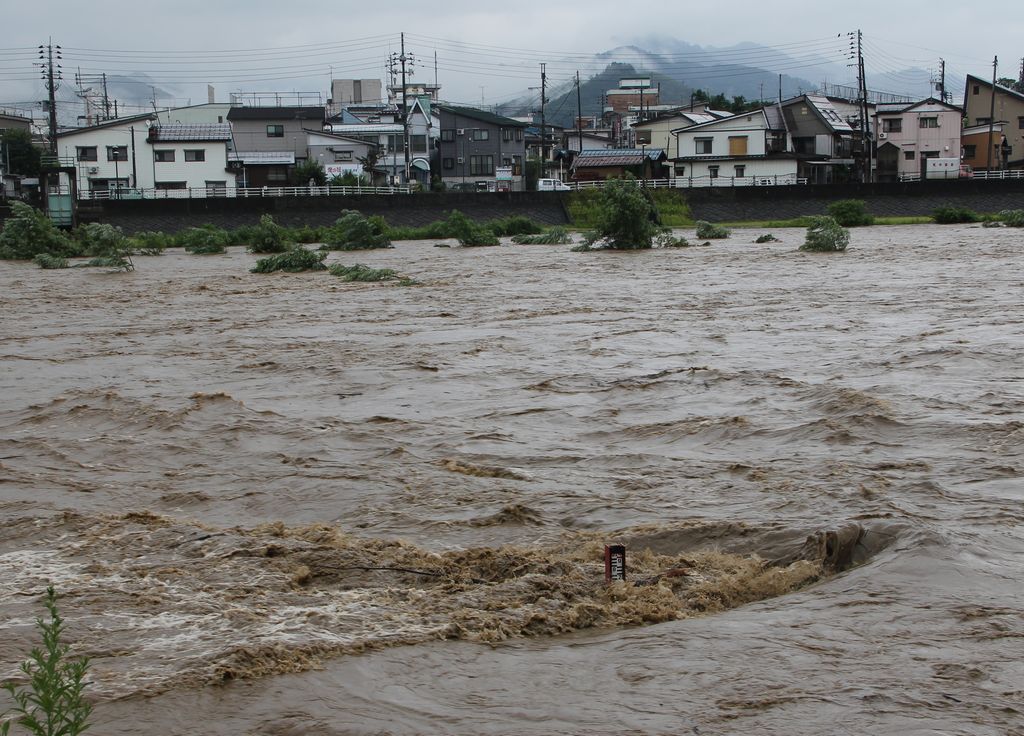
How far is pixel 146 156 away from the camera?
61.1m

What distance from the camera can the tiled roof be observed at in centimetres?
6053

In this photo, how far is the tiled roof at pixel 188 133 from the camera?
60.5 meters

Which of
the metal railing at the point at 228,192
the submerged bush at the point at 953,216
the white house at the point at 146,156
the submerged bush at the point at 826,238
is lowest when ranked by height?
the submerged bush at the point at 826,238

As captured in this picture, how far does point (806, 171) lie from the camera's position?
63.8 m

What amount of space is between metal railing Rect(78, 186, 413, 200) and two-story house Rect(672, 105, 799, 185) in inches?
656

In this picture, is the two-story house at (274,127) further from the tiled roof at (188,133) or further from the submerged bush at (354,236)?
the submerged bush at (354,236)

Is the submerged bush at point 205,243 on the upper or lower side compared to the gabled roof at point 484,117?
lower

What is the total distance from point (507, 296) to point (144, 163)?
4871 centimetres

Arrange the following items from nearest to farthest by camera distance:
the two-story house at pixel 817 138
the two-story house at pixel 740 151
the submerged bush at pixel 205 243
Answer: the submerged bush at pixel 205 243
the two-story house at pixel 740 151
the two-story house at pixel 817 138

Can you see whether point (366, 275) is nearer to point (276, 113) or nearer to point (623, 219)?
point (623, 219)

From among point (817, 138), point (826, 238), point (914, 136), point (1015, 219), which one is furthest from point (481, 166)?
point (826, 238)

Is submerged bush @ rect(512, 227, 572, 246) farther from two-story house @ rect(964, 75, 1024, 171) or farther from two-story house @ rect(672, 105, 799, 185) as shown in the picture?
two-story house @ rect(964, 75, 1024, 171)

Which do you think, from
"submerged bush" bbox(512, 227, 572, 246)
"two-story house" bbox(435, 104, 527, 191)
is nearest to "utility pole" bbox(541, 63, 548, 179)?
"two-story house" bbox(435, 104, 527, 191)

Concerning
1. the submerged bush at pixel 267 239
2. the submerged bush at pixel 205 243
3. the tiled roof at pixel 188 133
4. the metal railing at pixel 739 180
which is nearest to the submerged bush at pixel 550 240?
the submerged bush at pixel 267 239
